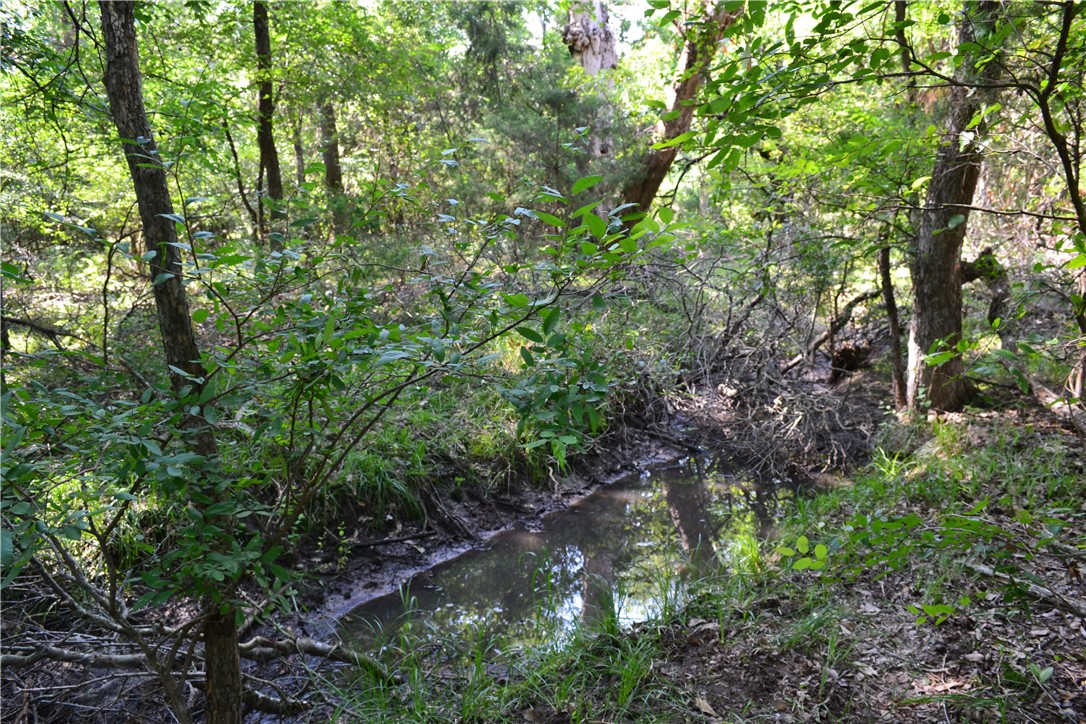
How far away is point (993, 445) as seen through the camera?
5566 mm

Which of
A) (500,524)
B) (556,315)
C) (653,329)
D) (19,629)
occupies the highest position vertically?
(556,315)

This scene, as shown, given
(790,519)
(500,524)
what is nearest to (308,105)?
(500,524)

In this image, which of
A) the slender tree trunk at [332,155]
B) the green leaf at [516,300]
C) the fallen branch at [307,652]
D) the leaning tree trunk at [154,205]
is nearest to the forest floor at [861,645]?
the fallen branch at [307,652]

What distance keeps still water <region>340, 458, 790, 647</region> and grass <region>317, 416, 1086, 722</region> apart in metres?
0.25

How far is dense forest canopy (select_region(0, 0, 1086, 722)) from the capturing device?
1.95 m

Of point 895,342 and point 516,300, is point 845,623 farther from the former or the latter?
point 895,342

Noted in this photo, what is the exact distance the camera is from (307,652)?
12.0 ft

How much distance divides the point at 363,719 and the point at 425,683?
421 millimetres

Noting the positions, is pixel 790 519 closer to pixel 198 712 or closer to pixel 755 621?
pixel 755 621

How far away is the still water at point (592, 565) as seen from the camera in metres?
4.46

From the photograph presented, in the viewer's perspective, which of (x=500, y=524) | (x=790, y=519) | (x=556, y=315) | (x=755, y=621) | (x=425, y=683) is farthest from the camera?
(x=500, y=524)

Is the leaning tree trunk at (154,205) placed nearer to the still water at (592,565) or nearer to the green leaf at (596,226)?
the green leaf at (596,226)

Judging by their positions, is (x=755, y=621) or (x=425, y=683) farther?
(x=755, y=621)

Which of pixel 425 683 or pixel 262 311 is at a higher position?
pixel 262 311
